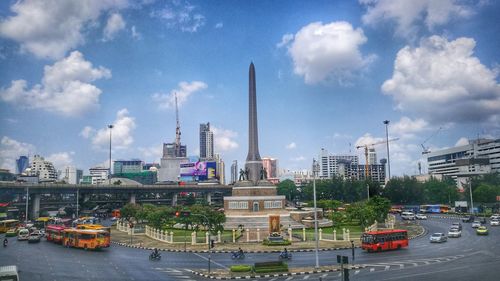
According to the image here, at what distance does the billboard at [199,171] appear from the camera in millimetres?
183250

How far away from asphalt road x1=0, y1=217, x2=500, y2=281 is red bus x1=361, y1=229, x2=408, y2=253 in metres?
1.18

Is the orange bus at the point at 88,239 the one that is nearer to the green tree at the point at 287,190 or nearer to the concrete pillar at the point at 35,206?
the concrete pillar at the point at 35,206

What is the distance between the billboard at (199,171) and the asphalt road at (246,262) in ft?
421

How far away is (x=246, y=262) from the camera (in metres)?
40.2

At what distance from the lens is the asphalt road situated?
32.2 m

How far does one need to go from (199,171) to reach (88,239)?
13133 cm

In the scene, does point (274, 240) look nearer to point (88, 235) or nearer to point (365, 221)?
point (365, 221)

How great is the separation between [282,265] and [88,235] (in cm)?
2940

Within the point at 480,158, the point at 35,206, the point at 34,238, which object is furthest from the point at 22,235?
the point at 480,158

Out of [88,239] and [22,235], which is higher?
[88,239]

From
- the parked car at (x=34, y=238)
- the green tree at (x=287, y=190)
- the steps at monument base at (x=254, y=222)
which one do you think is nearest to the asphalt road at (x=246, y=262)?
the parked car at (x=34, y=238)

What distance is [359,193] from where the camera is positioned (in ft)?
477

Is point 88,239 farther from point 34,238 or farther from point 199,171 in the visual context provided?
point 199,171

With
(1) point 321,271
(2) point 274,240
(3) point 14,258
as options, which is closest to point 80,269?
(3) point 14,258
